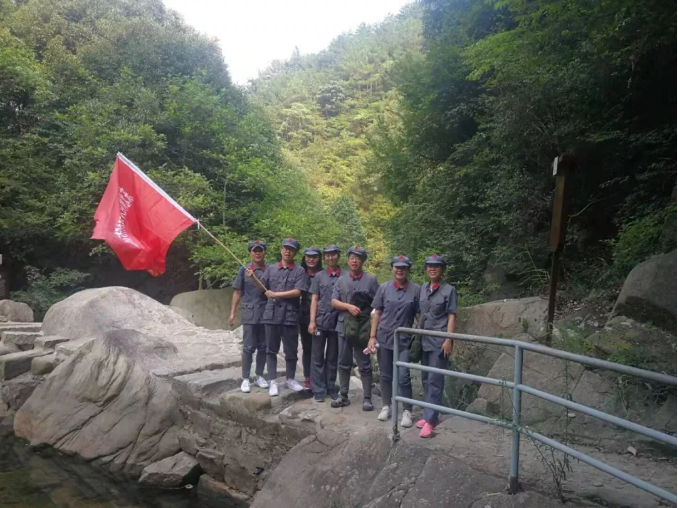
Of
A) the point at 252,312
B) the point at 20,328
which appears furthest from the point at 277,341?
the point at 20,328

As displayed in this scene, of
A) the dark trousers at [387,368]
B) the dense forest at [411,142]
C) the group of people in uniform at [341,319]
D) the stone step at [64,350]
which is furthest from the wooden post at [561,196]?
the stone step at [64,350]

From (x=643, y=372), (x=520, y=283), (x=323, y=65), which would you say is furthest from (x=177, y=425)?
(x=323, y=65)

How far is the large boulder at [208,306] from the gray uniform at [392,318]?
9.44 m

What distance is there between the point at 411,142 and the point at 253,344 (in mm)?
9169

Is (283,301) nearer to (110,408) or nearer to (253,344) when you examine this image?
(253,344)

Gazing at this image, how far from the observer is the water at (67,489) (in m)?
5.34

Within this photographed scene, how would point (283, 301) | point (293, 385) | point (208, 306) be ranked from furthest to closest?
point (208, 306) < point (293, 385) < point (283, 301)

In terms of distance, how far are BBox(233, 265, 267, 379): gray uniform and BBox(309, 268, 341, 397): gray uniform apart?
0.71m

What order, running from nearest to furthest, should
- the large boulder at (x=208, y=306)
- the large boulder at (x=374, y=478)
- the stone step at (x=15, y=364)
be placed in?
1. the large boulder at (x=374, y=478)
2. the stone step at (x=15, y=364)
3. the large boulder at (x=208, y=306)

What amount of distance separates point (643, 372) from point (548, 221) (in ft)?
22.3

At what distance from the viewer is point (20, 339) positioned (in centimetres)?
923

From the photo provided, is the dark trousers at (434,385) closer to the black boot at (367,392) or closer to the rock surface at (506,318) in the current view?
the black boot at (367,392)

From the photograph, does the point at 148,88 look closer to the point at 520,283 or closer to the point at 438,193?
the point at 438,193

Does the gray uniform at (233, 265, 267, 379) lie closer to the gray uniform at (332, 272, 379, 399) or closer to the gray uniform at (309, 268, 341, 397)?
the gray uniform at (309, 268, 341, 397)
